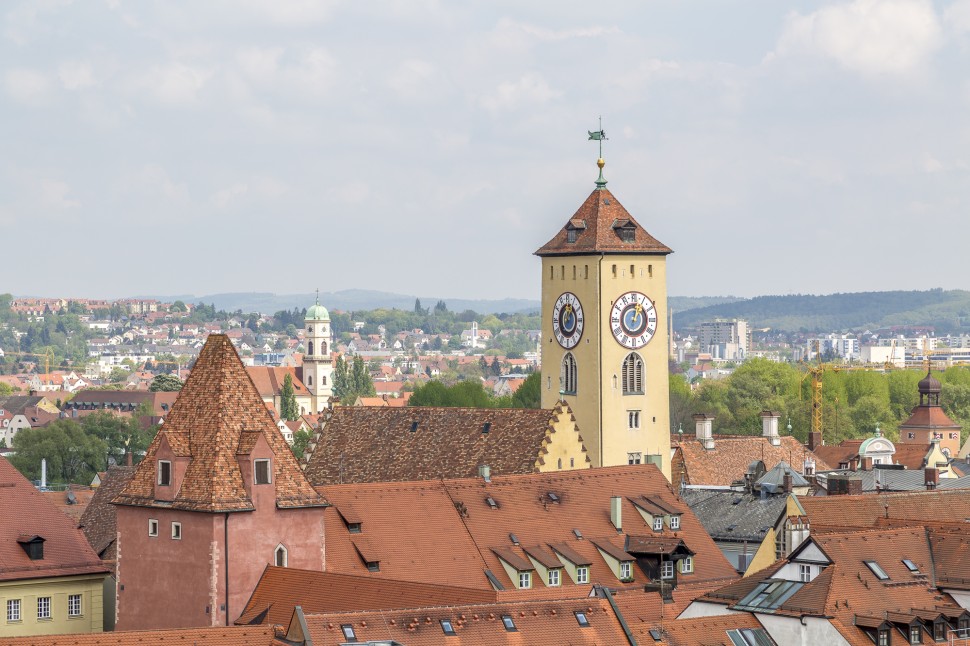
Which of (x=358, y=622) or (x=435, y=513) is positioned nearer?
(x=358, y=622)

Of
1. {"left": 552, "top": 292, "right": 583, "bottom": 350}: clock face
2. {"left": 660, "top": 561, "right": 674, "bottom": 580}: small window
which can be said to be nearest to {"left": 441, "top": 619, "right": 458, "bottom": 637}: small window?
{"left": 660, "top": 561, "right": 674, "bottom": 580}: small window

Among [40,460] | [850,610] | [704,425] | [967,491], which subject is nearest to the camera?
[850,610]

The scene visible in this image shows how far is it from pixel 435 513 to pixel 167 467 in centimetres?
1144

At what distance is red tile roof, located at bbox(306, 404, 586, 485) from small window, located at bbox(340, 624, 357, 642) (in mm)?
30099

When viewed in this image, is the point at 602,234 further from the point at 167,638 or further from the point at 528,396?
the point at 528,396

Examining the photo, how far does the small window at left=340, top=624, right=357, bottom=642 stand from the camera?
2014 inches

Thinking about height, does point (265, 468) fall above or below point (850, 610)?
above

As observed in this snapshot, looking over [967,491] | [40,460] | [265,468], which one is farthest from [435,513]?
[40,460]

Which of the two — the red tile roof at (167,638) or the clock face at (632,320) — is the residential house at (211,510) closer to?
the red tile roof at (167,638)

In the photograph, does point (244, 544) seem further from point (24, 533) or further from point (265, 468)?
point (24, 533)

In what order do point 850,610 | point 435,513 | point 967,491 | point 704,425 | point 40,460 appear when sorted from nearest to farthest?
point 850,610 < point 435,513 < point 967,491 < point 704,425 < point 40,460

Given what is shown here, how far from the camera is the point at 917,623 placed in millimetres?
61062

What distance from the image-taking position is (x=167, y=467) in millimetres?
62469

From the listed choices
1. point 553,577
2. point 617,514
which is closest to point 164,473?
point 553,577
